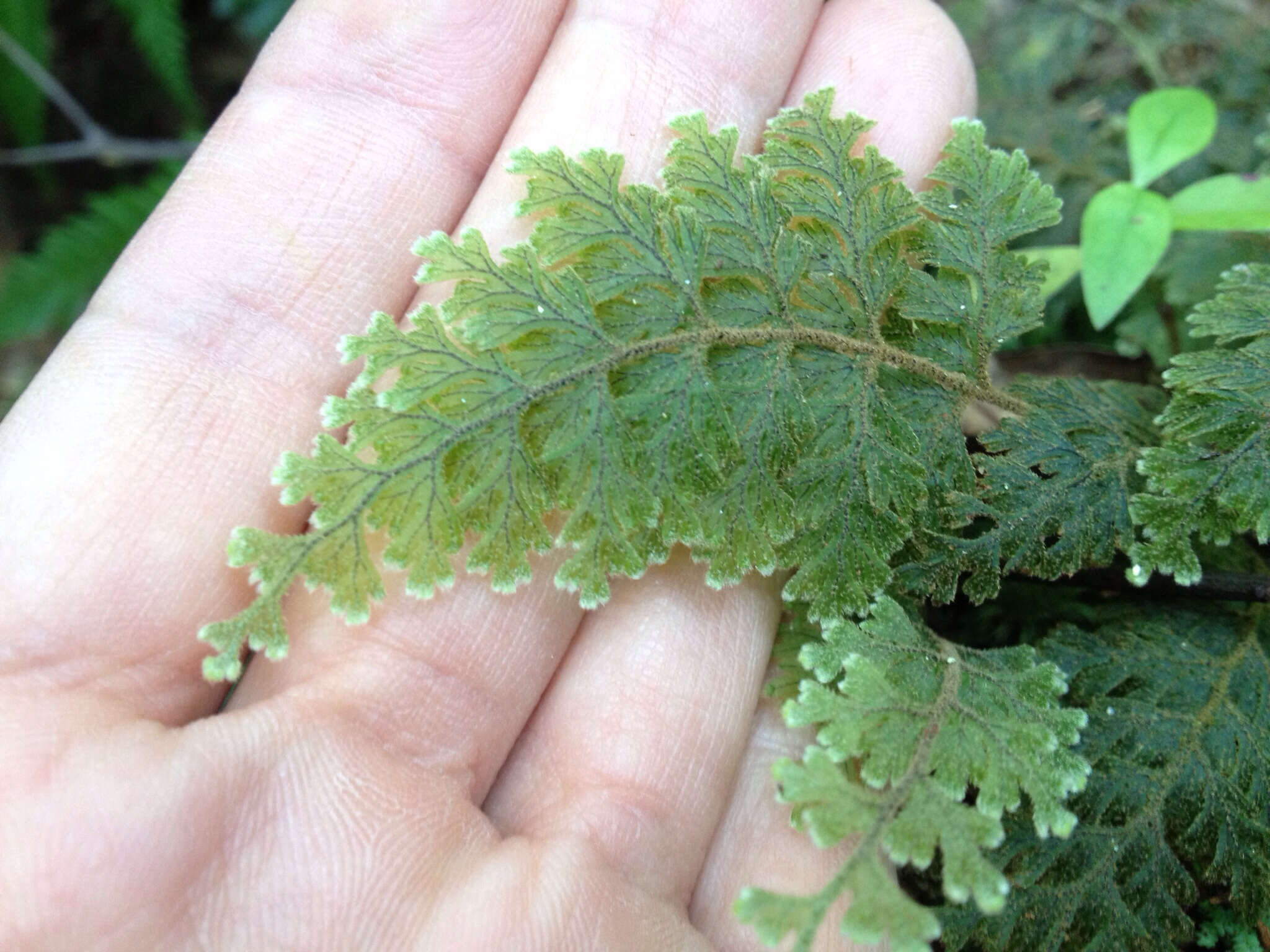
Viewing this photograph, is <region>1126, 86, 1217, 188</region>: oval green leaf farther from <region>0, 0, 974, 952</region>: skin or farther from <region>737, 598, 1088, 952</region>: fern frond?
<region>737, 598, 1088, 952</region>: fern frond

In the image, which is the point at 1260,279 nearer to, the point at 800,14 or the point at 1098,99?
the point at 800,14

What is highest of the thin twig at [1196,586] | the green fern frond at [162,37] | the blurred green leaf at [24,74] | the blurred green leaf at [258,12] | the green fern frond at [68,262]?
the thin twig at [1196,586]

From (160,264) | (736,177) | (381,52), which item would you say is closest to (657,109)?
(736,177)

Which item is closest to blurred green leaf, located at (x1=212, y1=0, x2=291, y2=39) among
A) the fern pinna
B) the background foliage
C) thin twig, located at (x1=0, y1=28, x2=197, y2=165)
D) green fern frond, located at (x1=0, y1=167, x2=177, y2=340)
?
the background foliage

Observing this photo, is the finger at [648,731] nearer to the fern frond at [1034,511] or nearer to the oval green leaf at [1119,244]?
the fern frond at [1034,511]

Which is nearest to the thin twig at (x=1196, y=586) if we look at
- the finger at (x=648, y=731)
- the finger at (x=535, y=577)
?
the finger at (x=648, y=731)

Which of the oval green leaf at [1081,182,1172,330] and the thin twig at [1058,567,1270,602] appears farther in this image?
the oval green leaf at [1081,182,1172,330]
